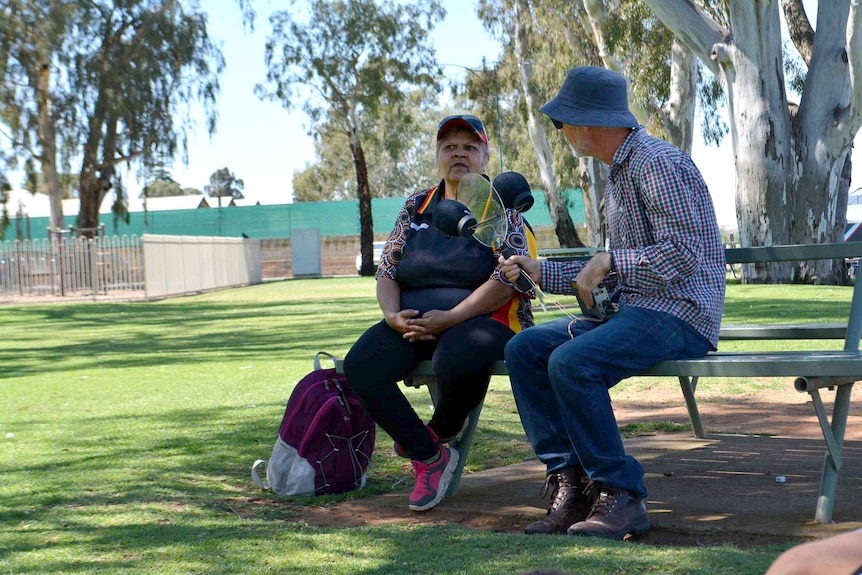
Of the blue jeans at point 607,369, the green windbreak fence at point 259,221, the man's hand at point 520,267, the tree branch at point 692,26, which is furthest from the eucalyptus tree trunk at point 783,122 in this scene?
the green windbreak fence at point 259,221

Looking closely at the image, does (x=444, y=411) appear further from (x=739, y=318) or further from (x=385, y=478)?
(x=739, y=318)

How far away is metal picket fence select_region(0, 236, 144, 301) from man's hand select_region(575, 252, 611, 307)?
83.3 feet

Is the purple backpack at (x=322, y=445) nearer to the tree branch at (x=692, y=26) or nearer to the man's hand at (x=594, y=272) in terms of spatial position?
the man's hand at (x=594, y=272)

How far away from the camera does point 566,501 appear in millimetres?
3646

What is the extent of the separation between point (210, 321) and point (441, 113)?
59.7 m

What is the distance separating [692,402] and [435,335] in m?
1.41

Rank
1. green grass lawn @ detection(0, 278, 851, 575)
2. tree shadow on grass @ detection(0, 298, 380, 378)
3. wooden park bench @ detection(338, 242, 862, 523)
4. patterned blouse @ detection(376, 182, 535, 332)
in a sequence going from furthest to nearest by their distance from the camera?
tree shadow on grass @ detection(0, 298, 380, 378)
patterned blouse @ detection(376, 182, 535, 332)
wooden park bench @ detection(338, 242, 862, 523)
green grass lawn @ detection(0, 278, 851, 575)

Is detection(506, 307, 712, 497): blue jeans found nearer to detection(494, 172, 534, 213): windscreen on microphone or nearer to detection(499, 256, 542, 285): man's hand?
detection(499, 256, 542, 285): man's hand

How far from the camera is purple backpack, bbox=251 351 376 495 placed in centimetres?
445

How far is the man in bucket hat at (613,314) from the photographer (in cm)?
350

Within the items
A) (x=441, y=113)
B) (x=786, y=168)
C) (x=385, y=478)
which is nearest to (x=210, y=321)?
(x=786, y=168)

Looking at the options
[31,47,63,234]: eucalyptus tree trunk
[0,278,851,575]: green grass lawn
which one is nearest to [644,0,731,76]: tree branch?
[0,278,851,575]: green grass lawn

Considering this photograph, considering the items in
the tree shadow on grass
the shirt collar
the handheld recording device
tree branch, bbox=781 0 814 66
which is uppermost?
tree branch, bbox=781 0 814 66

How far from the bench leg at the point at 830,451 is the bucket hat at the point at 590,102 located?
1130 mm
